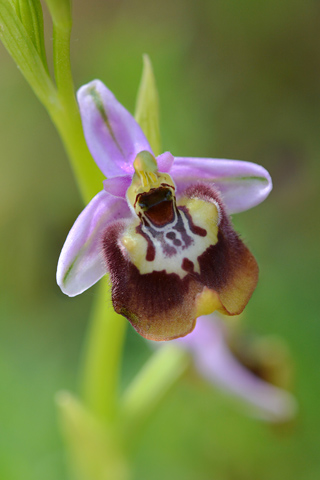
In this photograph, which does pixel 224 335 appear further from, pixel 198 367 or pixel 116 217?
pixel 116 217

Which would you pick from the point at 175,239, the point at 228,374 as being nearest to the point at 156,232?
the point at 175,239

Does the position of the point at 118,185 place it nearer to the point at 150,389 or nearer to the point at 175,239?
the point at 175,239

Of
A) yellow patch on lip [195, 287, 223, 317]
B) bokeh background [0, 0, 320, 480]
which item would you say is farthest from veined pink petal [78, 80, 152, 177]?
bokeh background [0, 0, 320, 480]

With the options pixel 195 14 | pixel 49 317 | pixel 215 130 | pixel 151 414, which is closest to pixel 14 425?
pixel 49 317

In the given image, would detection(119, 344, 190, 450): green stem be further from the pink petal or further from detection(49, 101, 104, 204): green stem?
the pink petal

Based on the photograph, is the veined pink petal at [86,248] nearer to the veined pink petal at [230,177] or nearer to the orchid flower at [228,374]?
the veined pink petal at [230,177]

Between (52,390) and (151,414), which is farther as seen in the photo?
(52,390)

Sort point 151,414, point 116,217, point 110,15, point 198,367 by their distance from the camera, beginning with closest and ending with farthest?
1. point 116,217
2. point 151,414
3. point 198,367
4. point 110,15

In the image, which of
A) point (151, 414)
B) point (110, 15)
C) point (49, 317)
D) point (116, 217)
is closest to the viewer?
point (116, 217)
